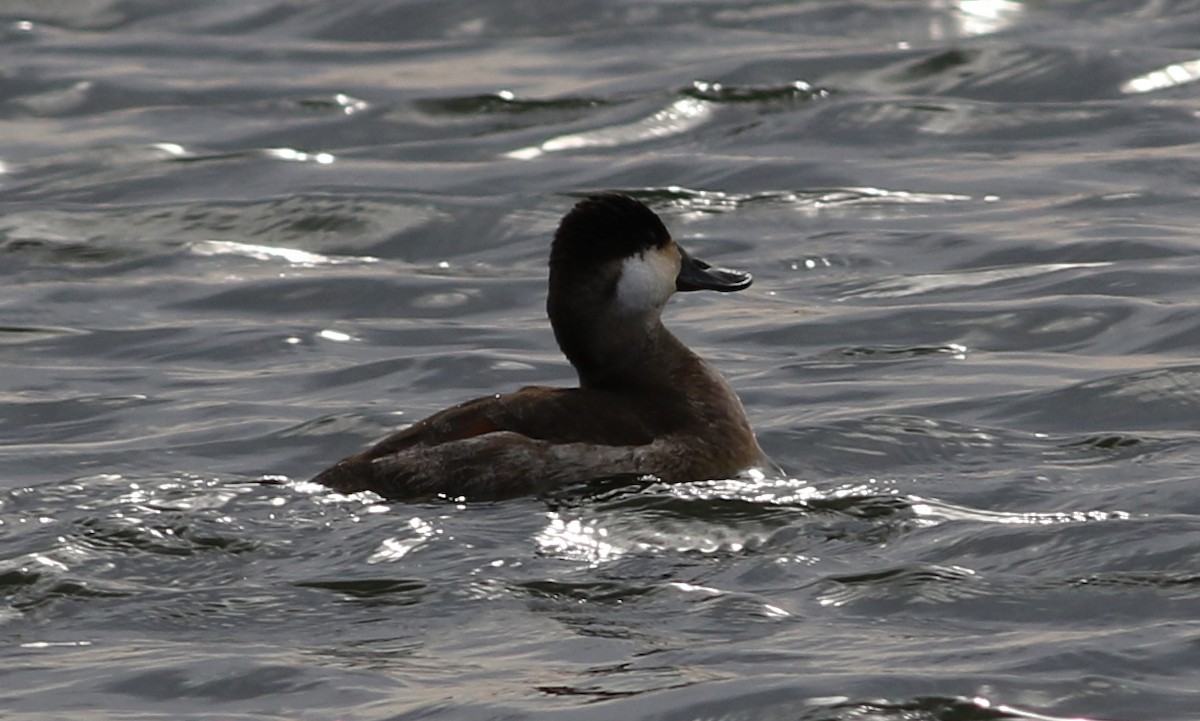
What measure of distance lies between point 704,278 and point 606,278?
621 millimetres

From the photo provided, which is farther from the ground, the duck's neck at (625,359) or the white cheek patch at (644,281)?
the white cheek patch at (644,281)

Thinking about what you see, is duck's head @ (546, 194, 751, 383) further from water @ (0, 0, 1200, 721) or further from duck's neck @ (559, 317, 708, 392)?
water @ (0, 0, 1200, 721)

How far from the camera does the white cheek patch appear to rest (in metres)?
7.71

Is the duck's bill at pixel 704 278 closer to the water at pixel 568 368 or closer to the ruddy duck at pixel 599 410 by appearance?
the ruddy duck at pixel 599 410

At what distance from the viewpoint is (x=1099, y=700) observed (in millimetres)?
5270

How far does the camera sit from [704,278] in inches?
322

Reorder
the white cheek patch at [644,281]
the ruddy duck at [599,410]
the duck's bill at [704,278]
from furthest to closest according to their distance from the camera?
1. the duck's bill at [704,278]
2. the white cheek patch at [644,281]
3. the ruddy duck at [599,410]

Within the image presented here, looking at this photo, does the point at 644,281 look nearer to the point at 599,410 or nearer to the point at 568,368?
the point at 599,410

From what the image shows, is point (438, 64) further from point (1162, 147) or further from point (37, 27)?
point (1162, 147)

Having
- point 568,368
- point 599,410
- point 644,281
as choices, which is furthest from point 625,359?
point 568,368

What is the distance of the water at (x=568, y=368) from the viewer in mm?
5746

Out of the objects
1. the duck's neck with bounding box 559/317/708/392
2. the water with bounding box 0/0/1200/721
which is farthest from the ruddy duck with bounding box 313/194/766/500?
the water with bounding box 0/0/1200/721

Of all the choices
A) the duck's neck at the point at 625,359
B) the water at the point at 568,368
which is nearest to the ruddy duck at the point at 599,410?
the duck's neck at the point at 625,359

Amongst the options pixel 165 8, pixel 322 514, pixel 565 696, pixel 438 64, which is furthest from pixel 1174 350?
pixel 165 8
